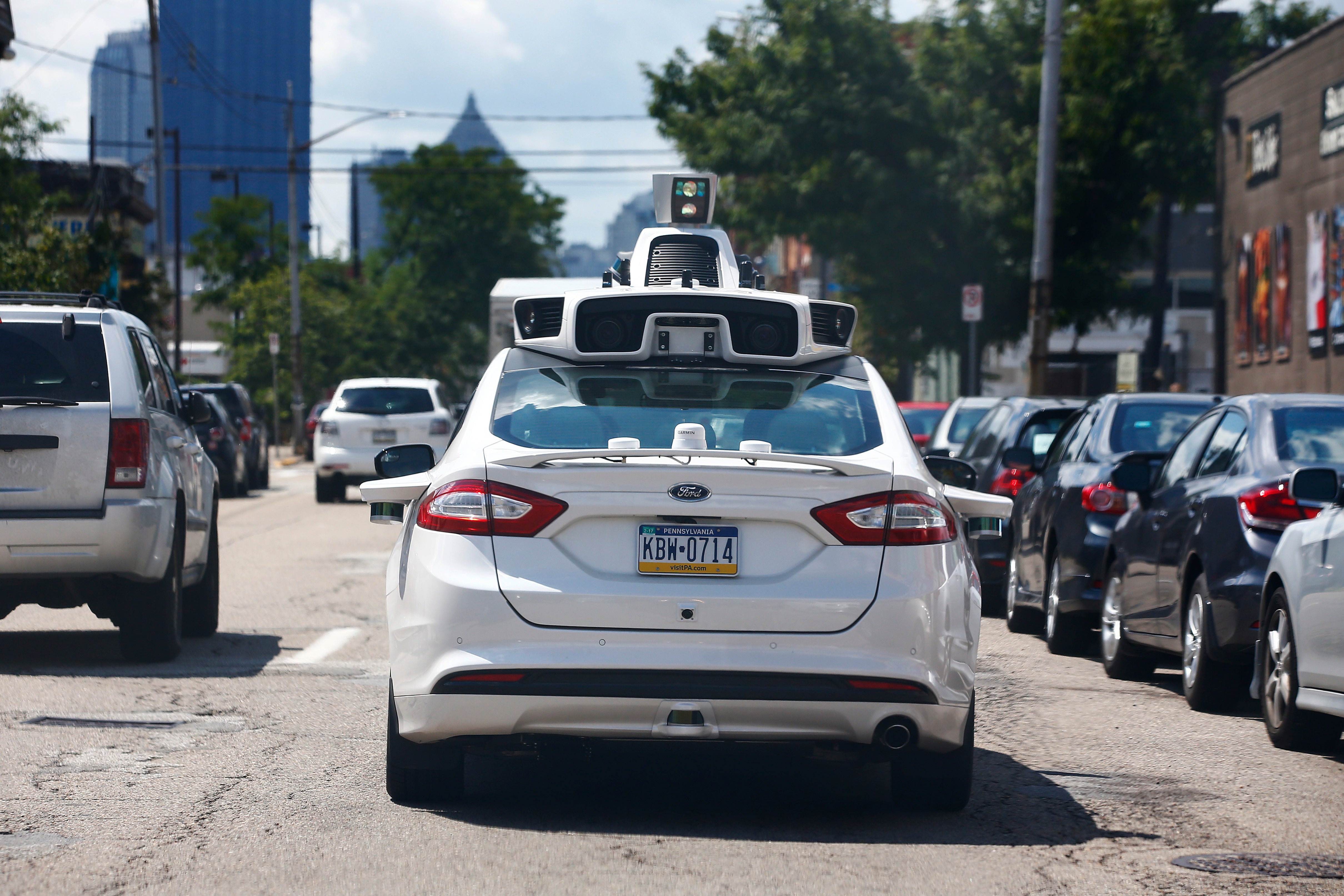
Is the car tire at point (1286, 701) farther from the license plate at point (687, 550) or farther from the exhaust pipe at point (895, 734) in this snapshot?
the license plate at point (687, 550)

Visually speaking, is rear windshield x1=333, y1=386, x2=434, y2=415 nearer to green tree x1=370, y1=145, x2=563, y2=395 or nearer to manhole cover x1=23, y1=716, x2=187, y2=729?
manhole cover x1=23, y1=716, x2=187, y2=729

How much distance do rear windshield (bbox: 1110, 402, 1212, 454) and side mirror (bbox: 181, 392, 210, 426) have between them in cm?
538

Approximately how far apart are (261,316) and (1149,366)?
95.5 feet

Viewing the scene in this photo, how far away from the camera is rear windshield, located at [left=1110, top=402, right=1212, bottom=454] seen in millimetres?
11805

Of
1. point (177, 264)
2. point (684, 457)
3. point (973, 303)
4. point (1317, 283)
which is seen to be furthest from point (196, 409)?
point (177, 264)

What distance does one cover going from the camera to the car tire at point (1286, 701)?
7746 mm

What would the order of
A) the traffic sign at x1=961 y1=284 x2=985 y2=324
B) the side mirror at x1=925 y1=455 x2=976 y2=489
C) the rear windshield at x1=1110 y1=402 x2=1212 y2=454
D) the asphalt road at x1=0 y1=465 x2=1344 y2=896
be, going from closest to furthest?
the asphalt road at x1=0 y1=465 x2=1344 y2=896 < the side mirror at x1=925 y1=455 x2=976 y2=489 < the rear windshield at x1=1110 y1=402 x2=1212 y2=454 < the traffic sign at x1=961 y1=284 x2=985 y2=324

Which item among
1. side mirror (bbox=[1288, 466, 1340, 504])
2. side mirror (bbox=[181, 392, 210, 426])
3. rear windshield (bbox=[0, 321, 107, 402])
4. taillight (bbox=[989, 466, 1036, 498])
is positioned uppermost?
rear windshield (bbox=[0, 321, 107, 402])

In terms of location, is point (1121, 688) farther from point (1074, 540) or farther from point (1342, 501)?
point (1342, 501)

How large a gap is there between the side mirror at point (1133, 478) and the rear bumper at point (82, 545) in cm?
504

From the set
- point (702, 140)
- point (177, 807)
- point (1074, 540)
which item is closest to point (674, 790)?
point (177, 807)

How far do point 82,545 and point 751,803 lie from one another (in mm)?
4665

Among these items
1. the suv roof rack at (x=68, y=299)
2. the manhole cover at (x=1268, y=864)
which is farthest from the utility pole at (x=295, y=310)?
the manhole cover at (x=1268, y=864)

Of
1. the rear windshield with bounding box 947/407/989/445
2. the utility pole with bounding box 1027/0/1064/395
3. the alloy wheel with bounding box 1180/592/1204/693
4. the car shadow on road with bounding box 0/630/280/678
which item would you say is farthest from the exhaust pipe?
the utility pole with bounding box 1027/0/1064/395
